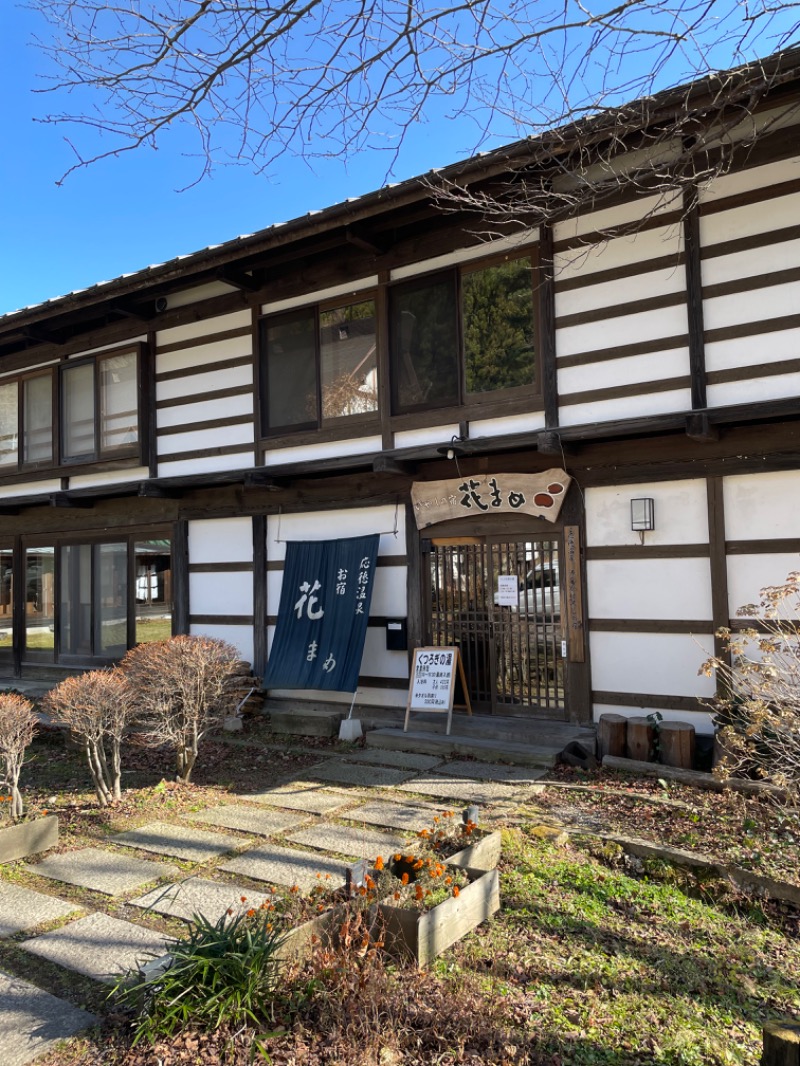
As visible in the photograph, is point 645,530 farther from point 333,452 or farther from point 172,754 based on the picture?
point 172,754

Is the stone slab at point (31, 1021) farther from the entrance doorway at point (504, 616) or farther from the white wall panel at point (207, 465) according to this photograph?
the white wall panel at point (207, 465)

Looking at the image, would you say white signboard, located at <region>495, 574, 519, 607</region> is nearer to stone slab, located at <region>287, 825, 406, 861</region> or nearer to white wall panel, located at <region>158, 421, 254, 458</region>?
stone slab, located at <region>287, 825, 406, 861</region>

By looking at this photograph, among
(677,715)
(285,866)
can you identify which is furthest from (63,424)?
(677,715)

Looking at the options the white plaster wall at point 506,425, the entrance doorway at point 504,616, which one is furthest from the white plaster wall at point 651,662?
the white plaster wall at point 506,425

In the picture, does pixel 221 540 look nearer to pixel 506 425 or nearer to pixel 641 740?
pixel 506 425

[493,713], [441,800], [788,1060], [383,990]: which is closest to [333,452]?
[493,713]

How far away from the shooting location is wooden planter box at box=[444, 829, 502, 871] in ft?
13.3

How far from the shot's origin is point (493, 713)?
26.1ft

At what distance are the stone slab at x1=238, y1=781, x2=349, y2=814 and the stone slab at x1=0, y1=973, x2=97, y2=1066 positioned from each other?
266 cm

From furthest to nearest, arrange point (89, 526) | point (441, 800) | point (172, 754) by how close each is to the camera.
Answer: point (89, 526)
point (172, 754)
point (441, 800)

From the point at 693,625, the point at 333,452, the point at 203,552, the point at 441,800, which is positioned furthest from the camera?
the point at 203,552

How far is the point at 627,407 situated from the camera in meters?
6.96

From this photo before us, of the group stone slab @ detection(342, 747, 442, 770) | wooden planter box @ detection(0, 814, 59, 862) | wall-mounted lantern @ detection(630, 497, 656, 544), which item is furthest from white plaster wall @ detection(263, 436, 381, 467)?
wooden planter box @ detection(0, 814, 59, 862)

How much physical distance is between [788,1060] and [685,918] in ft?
6.41
